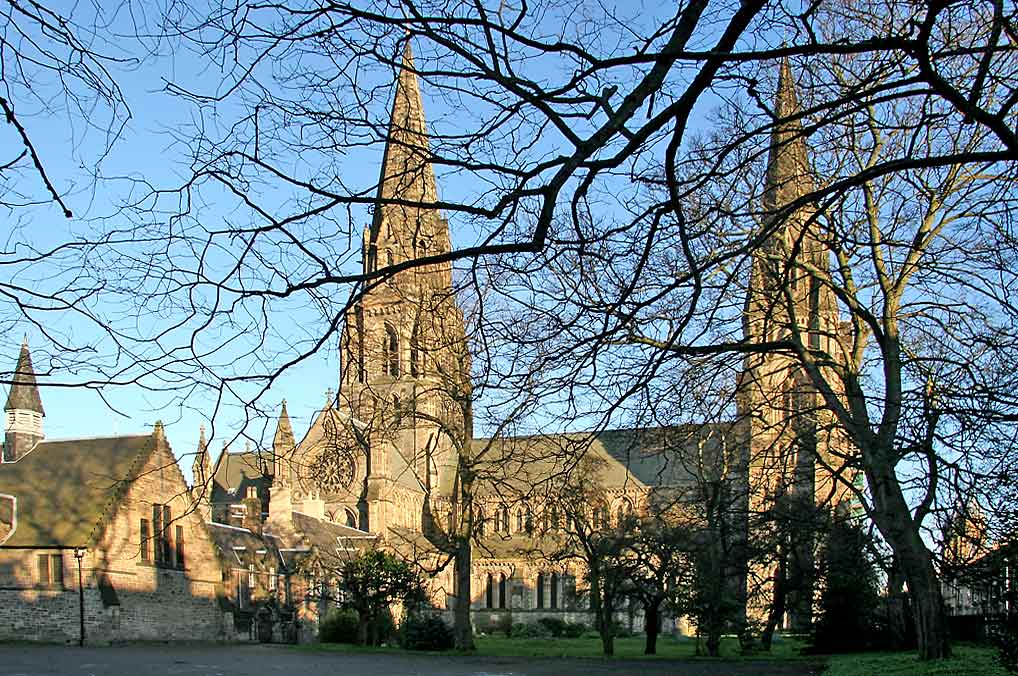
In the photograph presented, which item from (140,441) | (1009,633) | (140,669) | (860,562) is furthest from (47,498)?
(1009,633)

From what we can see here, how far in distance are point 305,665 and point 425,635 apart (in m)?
12.8

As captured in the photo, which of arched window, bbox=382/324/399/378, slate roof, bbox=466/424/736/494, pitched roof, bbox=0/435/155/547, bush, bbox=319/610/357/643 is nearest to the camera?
slate roof, bbox=466/424/736/494

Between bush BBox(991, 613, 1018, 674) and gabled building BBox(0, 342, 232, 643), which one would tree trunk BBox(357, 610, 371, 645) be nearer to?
gabled building BBox(0, 342, 232, 643)

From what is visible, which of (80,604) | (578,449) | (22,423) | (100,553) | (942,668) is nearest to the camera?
(578,449)

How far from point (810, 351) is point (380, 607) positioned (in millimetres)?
28598

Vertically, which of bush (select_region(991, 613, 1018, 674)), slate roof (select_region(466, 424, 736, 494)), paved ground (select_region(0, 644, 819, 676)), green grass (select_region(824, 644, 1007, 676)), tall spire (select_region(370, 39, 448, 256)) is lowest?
paved ground (select_region(0, 644, 819, 676))

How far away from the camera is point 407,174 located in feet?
21.4

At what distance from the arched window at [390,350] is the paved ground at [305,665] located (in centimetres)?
1035

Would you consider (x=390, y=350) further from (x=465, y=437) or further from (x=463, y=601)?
(x=463, y=601)

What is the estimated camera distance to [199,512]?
4372 cm

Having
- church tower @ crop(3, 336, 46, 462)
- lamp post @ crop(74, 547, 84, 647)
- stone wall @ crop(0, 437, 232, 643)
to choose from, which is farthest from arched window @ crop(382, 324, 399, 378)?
church tower @ crop(3, 336, 46, 462)

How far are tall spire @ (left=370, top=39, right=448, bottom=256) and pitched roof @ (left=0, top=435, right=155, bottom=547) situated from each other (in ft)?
104

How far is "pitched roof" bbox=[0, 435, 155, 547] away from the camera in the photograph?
37.8m

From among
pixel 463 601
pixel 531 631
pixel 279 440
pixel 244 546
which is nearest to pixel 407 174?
pixel 279 440
